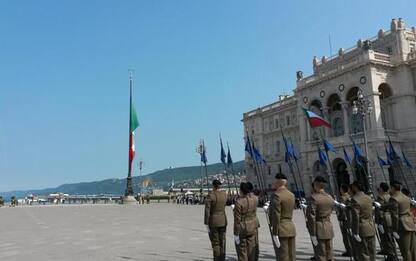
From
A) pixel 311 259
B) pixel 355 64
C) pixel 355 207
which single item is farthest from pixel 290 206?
pixel 355 64

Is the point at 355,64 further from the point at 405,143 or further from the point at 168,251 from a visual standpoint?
the point at 168,251

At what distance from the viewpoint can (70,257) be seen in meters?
11.4

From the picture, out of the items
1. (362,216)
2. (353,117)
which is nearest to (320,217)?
(362,216)

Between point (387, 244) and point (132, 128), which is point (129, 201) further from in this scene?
point (387, 244)

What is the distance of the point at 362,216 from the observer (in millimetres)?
8797

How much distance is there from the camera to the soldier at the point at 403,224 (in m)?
9.02

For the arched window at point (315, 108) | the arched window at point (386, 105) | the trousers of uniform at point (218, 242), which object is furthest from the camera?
the arched window at point (315, 108)

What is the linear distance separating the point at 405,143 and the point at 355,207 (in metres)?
36.4

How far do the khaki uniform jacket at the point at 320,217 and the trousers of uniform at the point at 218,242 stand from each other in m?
1.99

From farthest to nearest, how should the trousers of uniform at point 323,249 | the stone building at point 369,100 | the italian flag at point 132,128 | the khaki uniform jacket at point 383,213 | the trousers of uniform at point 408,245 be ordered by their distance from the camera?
the italian flag at point 132,128, the stone building at point 369,100, the khaki uniform jacket at point 383,213, the trousers of uniform at point 408,245, the trousers of uniform at point 323,249

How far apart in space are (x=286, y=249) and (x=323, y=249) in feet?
3.32

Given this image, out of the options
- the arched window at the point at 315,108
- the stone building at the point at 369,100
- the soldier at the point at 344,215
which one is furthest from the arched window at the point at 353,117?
the soldier at the point at 344,215

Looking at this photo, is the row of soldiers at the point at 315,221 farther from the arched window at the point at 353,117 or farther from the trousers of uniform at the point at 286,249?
the arched window at the point at 353,117

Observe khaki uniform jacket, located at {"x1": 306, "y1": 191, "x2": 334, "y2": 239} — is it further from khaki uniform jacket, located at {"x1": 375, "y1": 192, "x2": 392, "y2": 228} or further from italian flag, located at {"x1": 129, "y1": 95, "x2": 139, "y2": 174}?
italian flag, located at {"x1": 129, "y1": 95, "x2": 139, "y2": 174}
